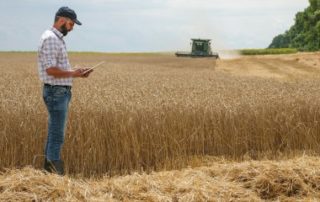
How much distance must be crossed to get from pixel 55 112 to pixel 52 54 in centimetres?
64

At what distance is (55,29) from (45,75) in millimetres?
512

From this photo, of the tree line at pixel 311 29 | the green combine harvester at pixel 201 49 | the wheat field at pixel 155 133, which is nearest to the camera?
the wheat field at pixel 155 133

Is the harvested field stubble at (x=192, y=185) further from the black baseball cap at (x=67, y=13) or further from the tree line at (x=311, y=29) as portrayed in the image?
the tree line at (x=311, y=29)

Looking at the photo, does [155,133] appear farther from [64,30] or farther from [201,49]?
[201,49]

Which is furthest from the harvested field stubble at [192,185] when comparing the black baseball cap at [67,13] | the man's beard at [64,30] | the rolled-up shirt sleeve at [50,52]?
the black baseball cap at [67,13]

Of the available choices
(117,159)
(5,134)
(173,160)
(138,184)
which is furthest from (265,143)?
(5,134)

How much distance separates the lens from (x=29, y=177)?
564 cm

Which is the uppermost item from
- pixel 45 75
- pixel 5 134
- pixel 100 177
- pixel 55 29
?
pixel 55 29

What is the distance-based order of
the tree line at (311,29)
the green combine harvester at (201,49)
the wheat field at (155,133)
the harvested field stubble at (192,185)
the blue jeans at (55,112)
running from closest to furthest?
the harvested field stubble at (192,185), the blue jeans at (55,112), the wheat field at (155,133), the green combine harvester at (201,49), the tree line at (311,29)

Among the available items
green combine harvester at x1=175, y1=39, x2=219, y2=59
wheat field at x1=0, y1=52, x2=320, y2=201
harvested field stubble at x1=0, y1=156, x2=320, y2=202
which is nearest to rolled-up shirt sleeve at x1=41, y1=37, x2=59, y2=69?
harvested field stubble at x1=0, y1=156, x2=320, y2=202

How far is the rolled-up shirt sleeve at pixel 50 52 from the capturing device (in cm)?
610

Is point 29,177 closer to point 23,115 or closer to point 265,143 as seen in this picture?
point 23,115

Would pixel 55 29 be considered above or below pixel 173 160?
above

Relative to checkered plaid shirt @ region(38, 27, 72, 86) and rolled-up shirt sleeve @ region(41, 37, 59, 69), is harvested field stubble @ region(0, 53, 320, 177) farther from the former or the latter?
rolled-up shirt sleeve @ region(41, 37, 59, 69)
